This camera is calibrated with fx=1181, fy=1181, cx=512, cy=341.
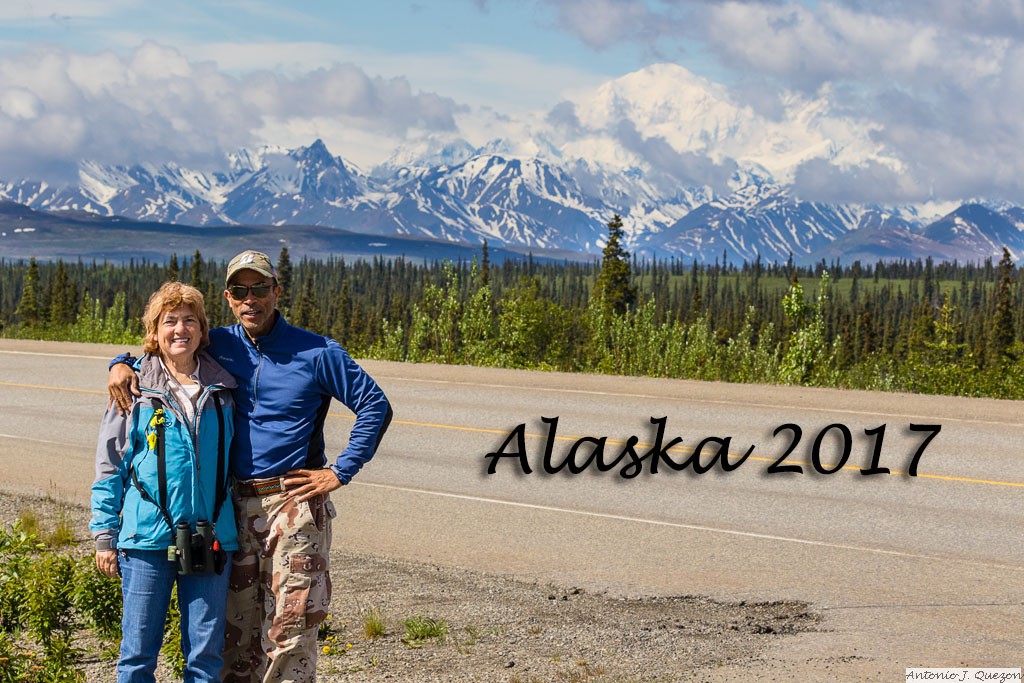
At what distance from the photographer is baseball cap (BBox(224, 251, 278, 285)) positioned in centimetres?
476

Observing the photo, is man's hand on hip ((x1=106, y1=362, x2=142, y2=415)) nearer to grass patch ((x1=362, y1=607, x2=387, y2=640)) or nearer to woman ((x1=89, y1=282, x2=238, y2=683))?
woman ((x1=89, y1=282, x2=238, y2=683))

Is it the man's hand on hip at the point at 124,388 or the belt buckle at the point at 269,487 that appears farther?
the belt buckle at the point at 269,487

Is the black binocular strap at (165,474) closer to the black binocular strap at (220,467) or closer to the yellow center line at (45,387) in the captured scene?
the black binocular strap at (220,467)

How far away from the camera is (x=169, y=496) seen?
4496mm

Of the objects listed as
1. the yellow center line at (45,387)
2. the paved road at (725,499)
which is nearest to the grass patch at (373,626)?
the paved road at (725,499)

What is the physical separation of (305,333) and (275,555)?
923 mm

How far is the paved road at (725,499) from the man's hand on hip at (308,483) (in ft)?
7.66

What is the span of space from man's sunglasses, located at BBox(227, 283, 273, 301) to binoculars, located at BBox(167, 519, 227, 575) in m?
0.92

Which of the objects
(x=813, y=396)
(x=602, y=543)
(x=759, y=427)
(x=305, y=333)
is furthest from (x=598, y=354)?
(x=305, y=333)

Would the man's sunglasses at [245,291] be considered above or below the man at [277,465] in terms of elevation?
above

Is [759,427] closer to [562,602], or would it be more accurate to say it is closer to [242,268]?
[562,602]

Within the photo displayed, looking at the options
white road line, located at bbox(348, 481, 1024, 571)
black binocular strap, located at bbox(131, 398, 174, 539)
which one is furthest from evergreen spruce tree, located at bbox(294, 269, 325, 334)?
black binocular strap, located at bbox(131, 398, 174, 539)

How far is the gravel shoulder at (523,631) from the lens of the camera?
19.7 feet

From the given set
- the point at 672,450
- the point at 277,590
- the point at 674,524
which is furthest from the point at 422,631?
the point at 672,450
